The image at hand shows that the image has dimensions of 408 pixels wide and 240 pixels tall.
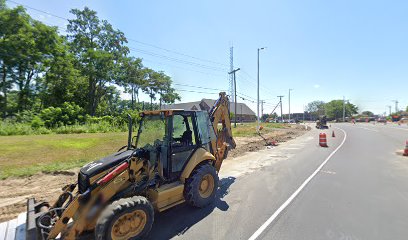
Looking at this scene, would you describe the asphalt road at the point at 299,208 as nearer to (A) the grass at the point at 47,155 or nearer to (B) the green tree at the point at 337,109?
(A) the grass at the point at 47,155

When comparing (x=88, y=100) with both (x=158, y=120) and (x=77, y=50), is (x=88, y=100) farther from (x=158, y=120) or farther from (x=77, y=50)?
(x=158, y=120)

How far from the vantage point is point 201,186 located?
17.2ft

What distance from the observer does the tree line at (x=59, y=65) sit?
2395cm

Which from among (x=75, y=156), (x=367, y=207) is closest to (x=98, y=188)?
(x=367, y=207)

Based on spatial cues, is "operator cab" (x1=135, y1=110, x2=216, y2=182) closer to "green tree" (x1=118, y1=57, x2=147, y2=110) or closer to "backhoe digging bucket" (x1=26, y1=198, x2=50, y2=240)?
"backhoe digging bucket" (x1=26, y1=198, x2=50, y2=240)

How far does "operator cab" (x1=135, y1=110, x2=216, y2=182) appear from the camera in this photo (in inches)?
184

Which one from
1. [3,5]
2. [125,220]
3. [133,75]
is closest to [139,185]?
[125,220]

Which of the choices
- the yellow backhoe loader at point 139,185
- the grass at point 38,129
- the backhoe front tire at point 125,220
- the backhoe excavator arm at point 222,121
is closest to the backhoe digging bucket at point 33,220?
the yellow backhoe loader at point 139,185

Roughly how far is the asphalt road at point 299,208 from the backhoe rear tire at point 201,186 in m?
0.22

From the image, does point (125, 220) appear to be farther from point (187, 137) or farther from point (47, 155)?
point (47, 155)

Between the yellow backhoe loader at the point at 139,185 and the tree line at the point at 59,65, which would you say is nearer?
the yellow backhoe loader at the point at 139,185

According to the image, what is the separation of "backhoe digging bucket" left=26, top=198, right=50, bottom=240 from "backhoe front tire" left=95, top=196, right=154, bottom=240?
0.81 metres

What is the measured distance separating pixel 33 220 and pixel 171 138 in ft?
8.77

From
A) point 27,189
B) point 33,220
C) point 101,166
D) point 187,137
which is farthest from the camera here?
point 27,189
